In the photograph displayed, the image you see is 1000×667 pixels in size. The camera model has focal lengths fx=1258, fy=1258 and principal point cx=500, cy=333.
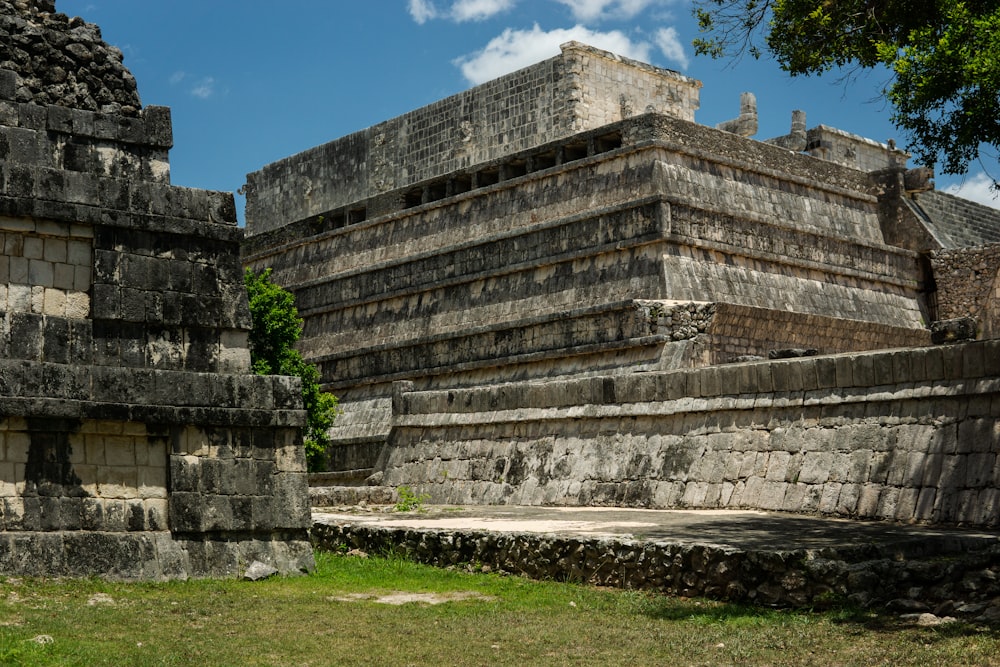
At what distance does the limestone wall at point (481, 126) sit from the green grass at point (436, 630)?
65.3ft

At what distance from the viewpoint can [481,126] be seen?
108ft

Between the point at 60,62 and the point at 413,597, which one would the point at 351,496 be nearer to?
the point at 413,597

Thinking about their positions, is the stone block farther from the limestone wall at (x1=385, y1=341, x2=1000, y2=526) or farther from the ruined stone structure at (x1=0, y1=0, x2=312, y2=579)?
the ruined stone structure at (x1=0, y1=0, x2=312, y2=579)

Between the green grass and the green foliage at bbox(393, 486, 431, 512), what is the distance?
648cm

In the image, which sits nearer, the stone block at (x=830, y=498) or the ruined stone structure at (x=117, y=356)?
the ruined stone structure at (x=117, y=356)

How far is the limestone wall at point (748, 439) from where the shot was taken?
12.1 meters

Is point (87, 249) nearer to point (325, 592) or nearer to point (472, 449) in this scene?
point (325, 592)

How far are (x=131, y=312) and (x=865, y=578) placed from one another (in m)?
6.88

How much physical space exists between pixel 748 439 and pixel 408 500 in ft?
19.0

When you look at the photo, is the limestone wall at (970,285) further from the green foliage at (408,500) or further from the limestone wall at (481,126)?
the green foliage at (408,500)

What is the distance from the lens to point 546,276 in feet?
83.1

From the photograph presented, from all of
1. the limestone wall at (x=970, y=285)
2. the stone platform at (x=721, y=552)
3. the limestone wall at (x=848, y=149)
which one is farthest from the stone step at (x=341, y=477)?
the limestone wall at (x=848, y=149)

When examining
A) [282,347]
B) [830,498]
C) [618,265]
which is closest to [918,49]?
[830,498]

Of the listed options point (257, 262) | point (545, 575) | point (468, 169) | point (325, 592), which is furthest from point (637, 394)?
point (257, 262)
